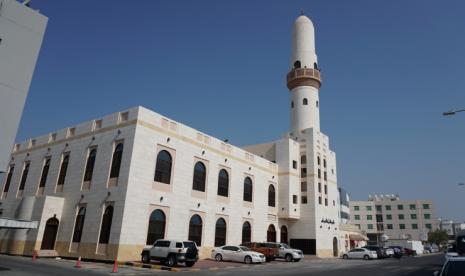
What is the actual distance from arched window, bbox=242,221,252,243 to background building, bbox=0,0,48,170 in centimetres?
2590

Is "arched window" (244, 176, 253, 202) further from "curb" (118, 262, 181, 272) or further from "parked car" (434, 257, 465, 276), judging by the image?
"parked car" (434, 257, 465, 276)

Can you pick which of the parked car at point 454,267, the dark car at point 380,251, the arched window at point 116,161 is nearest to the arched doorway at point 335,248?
the dark car at point 380,251

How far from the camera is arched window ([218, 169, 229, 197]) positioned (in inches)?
1399

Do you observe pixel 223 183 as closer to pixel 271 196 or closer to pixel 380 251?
pixel 271 196

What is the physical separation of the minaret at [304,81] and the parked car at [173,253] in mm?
28785

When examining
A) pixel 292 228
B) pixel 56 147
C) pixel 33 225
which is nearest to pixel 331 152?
pixel 292 228

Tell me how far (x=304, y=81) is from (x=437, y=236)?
81.1m

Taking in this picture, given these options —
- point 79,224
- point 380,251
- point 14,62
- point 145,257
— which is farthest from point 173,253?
point 380,251

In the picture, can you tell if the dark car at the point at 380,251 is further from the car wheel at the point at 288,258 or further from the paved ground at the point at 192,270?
the paved ground at the point at 192,270

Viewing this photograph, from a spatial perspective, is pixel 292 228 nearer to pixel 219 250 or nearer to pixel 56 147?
pixel 219 250

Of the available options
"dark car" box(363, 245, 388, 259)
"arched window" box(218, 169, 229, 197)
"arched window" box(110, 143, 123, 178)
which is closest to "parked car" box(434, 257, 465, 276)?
"arched window" box(110, 143, 123, 178)

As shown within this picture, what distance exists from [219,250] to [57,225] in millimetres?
14466

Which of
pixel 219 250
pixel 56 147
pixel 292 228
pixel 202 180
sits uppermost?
pixel 56 147

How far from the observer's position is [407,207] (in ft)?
353
